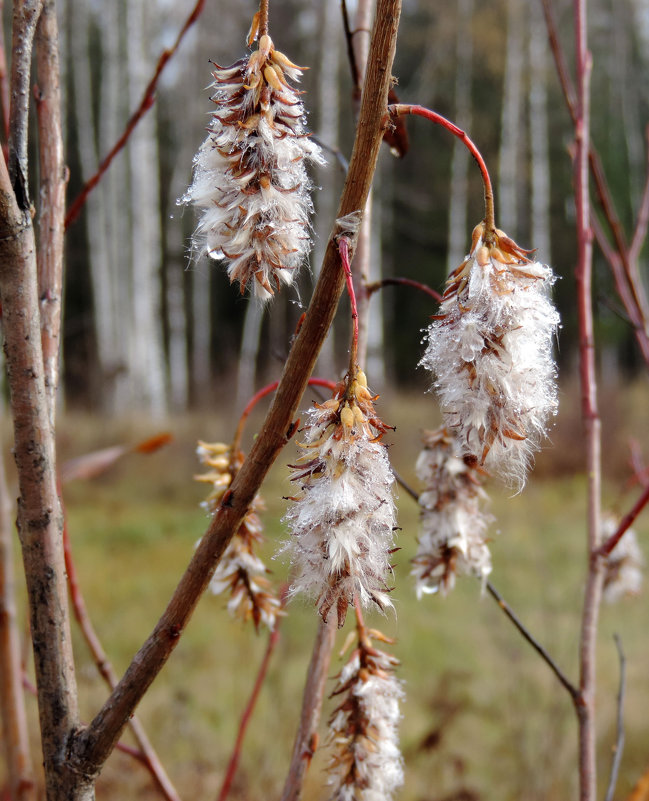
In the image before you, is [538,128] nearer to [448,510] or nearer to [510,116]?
[510,116]

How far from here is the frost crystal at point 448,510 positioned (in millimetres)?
840

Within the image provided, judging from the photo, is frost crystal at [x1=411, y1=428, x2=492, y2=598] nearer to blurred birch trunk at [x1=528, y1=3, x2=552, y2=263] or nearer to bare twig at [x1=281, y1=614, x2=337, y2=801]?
bare twig at [x1=281, y1=614, x2=337, y2=801]

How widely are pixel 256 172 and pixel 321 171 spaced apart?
9.36 m

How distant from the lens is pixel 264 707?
3.71 meters

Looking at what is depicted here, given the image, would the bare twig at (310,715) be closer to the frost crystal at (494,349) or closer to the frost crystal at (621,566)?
the frost crystal at (494,349)

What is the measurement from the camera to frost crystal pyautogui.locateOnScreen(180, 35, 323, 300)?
1.85 feet

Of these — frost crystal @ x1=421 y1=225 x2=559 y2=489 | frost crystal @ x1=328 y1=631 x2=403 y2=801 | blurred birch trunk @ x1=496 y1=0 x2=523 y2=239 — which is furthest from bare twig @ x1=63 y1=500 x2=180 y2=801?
blurred birch trunk @ x1=496 y1=0 x2=523 y2=239

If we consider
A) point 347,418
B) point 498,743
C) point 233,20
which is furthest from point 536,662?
point 233,20

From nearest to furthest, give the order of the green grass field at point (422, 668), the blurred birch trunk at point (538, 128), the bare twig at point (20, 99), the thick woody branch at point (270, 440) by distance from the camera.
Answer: the thick woody branch at point (270, 440), the bare twig at point (20, 99), the green grass field at point (422, 668), the blurred birch trunk at point (538, 128)

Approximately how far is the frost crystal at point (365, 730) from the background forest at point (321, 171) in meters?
6.97

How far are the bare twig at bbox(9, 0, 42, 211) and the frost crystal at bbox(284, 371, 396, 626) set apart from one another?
0.96ft

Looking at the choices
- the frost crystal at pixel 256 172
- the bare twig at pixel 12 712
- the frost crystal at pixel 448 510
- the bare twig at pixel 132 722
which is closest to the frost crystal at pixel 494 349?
the frost crystal at pixel 256 172

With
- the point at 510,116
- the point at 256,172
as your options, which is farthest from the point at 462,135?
the point at 510,116

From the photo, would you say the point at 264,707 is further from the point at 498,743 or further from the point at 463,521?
the point at 463,521
